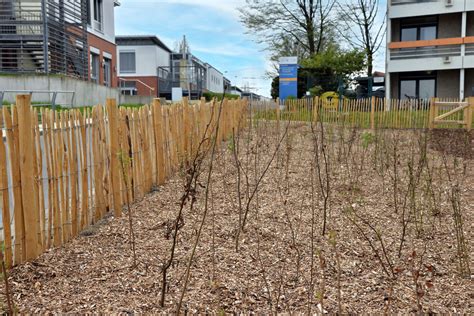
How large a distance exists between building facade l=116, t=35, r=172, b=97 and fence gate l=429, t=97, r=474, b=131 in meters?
22.9

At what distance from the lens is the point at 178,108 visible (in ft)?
23.2

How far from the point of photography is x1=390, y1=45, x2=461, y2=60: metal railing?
2586cm

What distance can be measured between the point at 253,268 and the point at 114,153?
1967mm

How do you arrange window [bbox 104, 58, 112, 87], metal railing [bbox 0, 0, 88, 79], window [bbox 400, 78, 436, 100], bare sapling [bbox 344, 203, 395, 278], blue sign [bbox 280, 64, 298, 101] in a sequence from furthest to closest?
window [bbox 400, 78, 436, 100], window [bbox 104, 58, 112, 87], blue sign [bbox 280, 64, 298, 101], metal railing [bbox 0, 0, 88, 79], bare sapling [bbox 344, 203, 395, 278]

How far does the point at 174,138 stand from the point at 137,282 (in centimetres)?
383

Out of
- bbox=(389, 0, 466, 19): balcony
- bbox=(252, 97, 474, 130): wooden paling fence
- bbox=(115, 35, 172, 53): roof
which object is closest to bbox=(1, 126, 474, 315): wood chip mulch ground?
bbox=(252, 97, 474, 130): wooden paling fence

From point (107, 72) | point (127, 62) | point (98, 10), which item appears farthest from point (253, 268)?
point (127, 62)

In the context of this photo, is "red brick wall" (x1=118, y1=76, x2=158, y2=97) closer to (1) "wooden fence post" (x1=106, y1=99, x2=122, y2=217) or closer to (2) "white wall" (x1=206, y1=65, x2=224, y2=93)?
(2) "white wall" (x1=206, y1=65, x2=224, y2=93)

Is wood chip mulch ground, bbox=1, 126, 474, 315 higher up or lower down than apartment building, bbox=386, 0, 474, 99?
lower down

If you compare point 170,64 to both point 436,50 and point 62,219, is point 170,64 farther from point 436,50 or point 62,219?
point 62,219

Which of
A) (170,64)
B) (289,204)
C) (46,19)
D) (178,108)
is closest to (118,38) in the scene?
(170,64)

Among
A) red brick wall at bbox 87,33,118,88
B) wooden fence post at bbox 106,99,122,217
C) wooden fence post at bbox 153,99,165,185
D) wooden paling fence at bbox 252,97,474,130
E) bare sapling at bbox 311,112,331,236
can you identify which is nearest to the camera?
bare sapling at bbox 311,112,331,236

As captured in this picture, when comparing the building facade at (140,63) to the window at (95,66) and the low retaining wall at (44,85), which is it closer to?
the window at (95,66)

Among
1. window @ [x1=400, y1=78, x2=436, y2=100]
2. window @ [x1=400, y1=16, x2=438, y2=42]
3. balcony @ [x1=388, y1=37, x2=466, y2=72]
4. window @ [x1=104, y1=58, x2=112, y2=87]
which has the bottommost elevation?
window @ [x1=400, y1=78, x2=436, y2=100]
